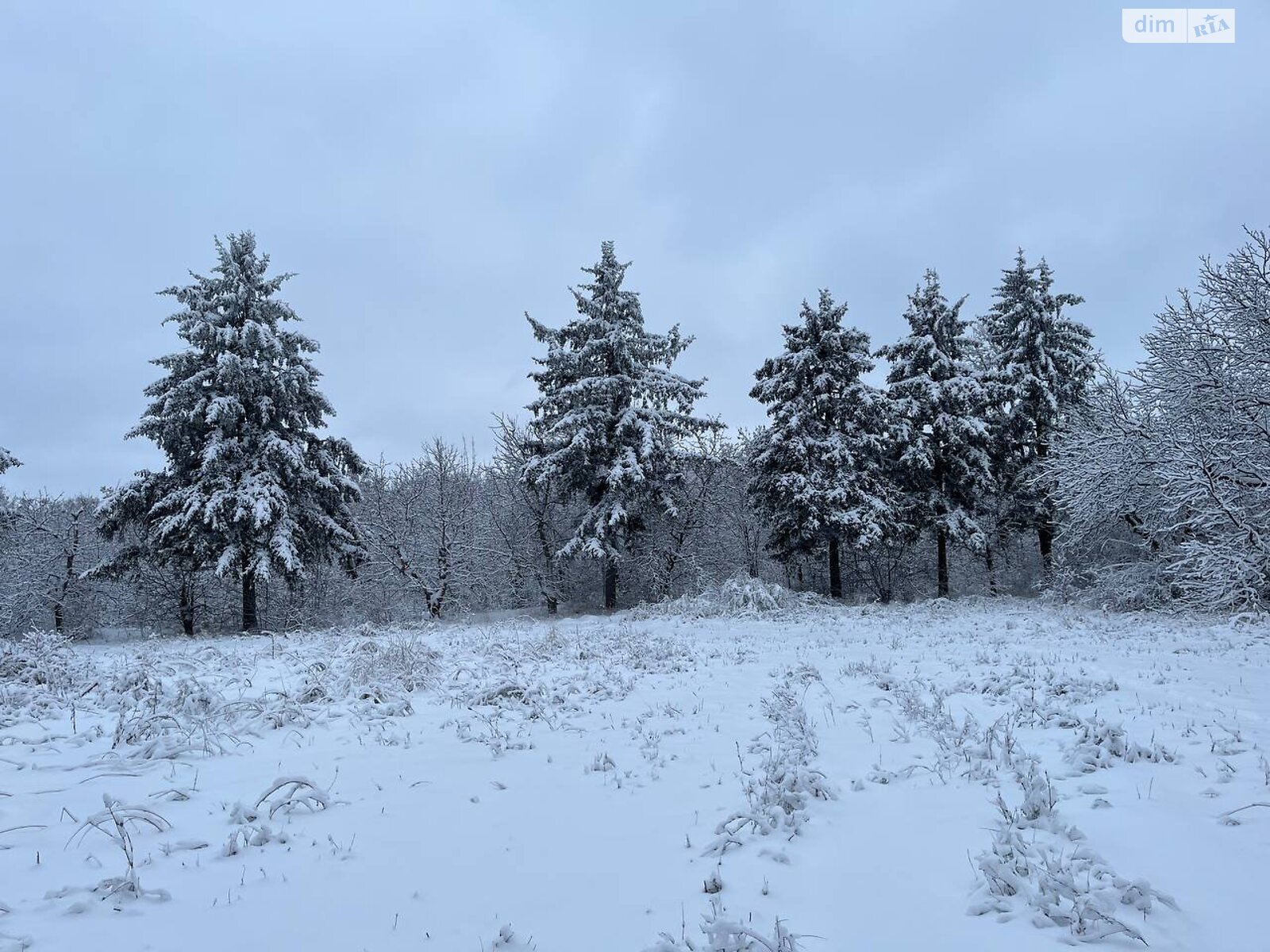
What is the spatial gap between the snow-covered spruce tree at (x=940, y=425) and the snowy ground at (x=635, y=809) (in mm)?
17438

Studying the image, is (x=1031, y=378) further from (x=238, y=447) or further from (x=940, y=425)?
(x=238, y=447)

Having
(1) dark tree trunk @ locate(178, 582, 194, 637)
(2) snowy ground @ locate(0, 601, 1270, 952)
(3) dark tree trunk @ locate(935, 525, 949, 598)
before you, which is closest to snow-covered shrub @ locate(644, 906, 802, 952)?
(2) snowy ground @ locate(0, 601, 1270, 952)

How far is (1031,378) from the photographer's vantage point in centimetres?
2672

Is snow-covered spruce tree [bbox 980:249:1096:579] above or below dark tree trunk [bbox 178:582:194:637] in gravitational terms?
above

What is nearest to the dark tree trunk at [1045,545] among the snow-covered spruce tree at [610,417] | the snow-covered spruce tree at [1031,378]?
the snow-covered spruce tree at [1031,378]

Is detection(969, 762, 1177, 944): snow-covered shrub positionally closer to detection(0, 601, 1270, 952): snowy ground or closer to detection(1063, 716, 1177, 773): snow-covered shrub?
detection(0, 601, 1270, 952): snowy ground

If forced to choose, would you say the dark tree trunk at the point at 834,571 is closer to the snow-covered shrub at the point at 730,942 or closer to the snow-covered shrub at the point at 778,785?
the snow-covered shrub at the point at 778,785

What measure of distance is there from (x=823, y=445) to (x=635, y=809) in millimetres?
21863

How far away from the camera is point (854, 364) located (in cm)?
2655

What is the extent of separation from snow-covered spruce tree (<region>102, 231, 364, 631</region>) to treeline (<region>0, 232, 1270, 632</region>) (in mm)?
88

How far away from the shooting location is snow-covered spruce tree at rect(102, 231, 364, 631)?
2019cm

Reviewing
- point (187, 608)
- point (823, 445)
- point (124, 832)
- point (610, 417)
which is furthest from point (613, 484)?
point (124, 832)

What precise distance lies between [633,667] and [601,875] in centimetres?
716

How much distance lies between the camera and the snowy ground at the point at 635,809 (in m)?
3.36
